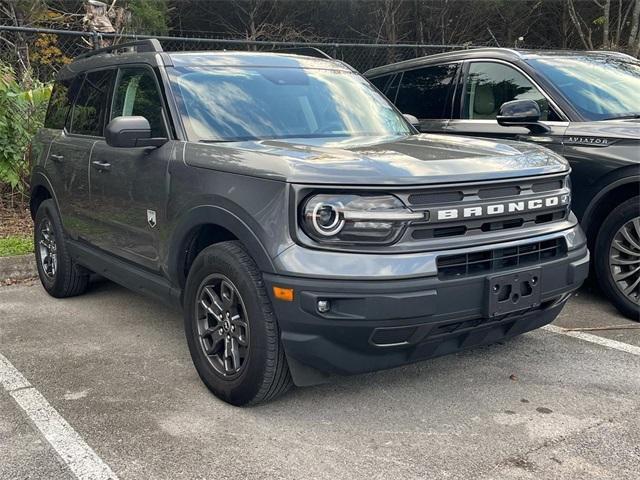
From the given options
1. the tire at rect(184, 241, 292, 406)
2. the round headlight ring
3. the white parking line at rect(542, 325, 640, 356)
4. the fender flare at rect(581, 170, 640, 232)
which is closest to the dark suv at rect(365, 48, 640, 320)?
the fender flare at rect(581, 170, 640, 232)

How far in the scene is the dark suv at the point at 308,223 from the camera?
9.41 ft

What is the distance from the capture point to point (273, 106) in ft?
13.3

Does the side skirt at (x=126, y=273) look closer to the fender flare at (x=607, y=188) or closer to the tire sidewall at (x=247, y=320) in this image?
the tire sidewall at (x=247, y=320)

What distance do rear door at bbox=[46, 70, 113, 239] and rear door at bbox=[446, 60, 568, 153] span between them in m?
2.97

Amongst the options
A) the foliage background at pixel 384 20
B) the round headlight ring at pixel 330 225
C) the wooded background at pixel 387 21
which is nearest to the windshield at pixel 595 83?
the round headlight ring at pixel 330 225

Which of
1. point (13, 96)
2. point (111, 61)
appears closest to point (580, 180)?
point (111, 61)

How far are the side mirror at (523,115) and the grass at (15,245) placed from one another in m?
4.49

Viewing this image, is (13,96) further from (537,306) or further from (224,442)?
(537,306)

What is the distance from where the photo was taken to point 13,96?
290 inches

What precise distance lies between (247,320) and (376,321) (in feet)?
2.15

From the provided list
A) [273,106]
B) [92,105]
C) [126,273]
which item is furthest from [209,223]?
[92,105]

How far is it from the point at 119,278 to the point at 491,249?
8.26ft

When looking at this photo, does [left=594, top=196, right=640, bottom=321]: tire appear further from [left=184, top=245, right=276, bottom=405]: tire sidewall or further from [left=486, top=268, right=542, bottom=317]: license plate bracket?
[left=184, top=245, right=276, bottom=405]: tire sidewall

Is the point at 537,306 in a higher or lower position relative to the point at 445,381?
higher
